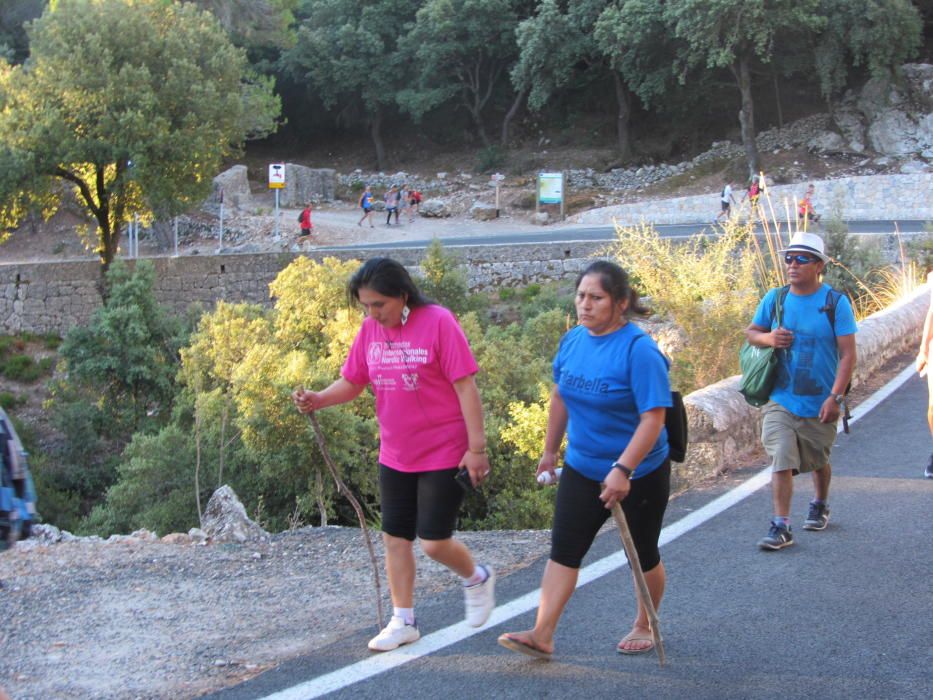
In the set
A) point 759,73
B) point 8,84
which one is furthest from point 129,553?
point 759,73

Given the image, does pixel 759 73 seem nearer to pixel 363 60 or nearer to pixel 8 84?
pixel 363 60

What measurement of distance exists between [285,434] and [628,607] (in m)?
6.05

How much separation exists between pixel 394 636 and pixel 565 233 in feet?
102

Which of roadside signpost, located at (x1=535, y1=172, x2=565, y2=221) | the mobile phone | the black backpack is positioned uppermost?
roadside signpost, located at (x1=535, y1=172, x2=565, y2=221)

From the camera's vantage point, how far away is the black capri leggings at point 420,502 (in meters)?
4.30

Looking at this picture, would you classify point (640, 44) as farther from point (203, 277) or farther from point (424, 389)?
point (424, 389)

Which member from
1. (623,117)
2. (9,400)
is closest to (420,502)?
(9,400)

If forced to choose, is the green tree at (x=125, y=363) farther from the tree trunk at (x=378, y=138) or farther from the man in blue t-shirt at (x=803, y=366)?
the tree trunk at (x=378, y=138)

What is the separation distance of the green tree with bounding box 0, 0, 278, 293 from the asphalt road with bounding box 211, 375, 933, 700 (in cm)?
2140

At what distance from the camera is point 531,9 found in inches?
2074

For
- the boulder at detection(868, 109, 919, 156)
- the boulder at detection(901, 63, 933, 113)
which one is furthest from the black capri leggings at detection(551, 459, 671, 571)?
the boulder at detection(901, 63, 933, 113)

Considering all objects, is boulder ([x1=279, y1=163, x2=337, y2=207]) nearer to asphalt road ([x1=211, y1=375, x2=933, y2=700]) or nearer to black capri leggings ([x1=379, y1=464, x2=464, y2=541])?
asphalt road ([x1=211, y1=375, x2=933, y2=700])

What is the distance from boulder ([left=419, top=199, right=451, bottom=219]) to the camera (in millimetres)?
42469

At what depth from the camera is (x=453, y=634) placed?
14.7 ft
